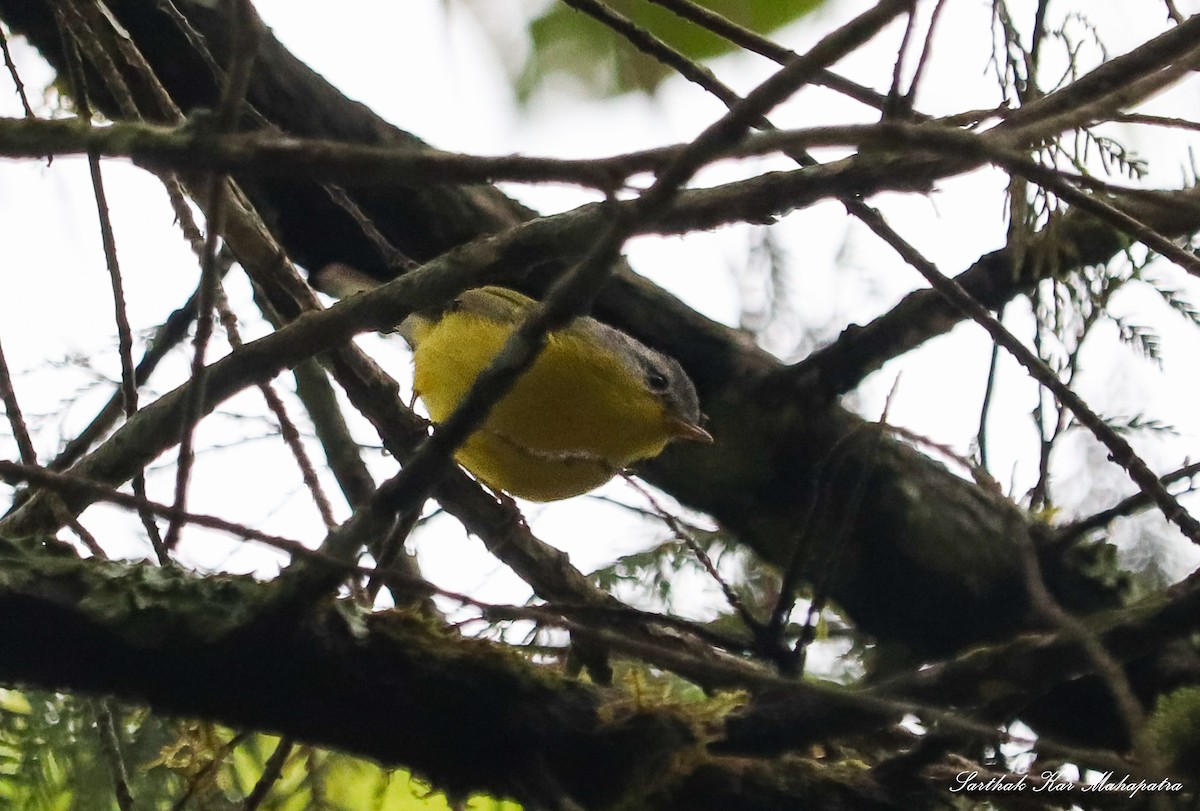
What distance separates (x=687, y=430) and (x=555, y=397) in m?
0.42

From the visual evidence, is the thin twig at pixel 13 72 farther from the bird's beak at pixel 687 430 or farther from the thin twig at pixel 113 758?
the bird's beak at pixel 687 430

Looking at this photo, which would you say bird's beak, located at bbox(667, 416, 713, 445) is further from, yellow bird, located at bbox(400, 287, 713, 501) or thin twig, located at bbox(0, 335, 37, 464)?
thin twig, located at bbox(0, 335, 37, 464)

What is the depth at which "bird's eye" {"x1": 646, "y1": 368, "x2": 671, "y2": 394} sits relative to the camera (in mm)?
3512

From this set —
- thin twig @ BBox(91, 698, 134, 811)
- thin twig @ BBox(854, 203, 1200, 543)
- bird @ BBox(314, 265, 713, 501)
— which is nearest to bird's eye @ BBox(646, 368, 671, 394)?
bird @ BBox(314, 265, 713, 501)

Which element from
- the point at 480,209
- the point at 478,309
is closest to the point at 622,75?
the point at 480,209

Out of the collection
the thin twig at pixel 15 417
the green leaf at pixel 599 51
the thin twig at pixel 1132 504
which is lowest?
the thin twig at pixel 1132 504

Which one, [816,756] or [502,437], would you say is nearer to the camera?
[816,756]

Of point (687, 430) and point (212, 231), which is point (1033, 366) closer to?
point (212, 231)

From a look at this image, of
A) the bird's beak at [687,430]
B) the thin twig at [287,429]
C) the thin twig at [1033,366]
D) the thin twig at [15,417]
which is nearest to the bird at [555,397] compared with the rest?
the bird's beak at [687,430]

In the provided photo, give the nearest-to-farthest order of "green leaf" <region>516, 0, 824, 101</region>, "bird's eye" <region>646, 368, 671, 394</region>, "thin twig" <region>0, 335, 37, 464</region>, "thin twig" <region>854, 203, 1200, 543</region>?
1. "thin twig" <region>854, 203, 1200, 543</region>
2. "thin twig" <region>0, 335, 37, 464</region>
3. "green leaf" <region>516, 0, 824, 101</region>
4. "bird's eye" <region>646, 368, 671, 394</region>

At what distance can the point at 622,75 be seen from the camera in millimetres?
2971

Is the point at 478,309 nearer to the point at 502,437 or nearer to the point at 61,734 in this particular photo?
the point at 502,437

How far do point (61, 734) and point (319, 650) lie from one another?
47.8 inches

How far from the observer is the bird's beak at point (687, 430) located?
340cm
